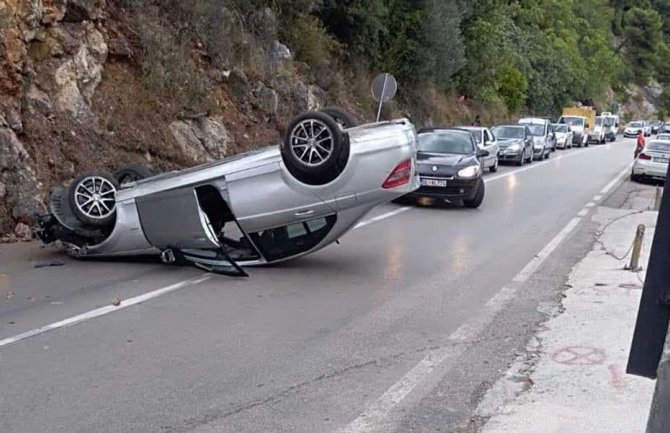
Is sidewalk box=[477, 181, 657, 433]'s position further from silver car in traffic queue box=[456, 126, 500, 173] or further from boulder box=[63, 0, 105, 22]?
silver car in traffic queue box=[456, 126, 500, 173]

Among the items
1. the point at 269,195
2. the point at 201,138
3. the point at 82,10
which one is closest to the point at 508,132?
the point at 201,138

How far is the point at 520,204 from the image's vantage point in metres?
19.1

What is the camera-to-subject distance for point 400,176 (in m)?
10.1

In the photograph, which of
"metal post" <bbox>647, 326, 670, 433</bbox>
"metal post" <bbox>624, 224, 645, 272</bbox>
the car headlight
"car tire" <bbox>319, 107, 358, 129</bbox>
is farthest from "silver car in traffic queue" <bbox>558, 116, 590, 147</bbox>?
"metal post" <bbox>647, 326, 670, 433</bbox>

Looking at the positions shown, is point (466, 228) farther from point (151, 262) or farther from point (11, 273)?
point (11, 273)

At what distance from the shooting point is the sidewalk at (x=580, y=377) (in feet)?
18.0

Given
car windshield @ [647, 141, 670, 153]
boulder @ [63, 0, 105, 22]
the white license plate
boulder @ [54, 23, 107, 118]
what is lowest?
car windshield @ [647, 141, 670, 153]

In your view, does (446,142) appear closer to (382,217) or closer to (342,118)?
(382,217)

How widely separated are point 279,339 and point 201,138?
12245mm

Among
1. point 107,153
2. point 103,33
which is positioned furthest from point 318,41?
point 107,153

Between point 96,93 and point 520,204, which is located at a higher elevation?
point 96,93

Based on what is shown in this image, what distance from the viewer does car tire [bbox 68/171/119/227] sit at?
10.5 metres

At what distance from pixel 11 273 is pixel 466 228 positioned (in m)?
7.88

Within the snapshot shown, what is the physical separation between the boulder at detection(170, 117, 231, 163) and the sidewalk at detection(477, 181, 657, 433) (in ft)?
33.6
